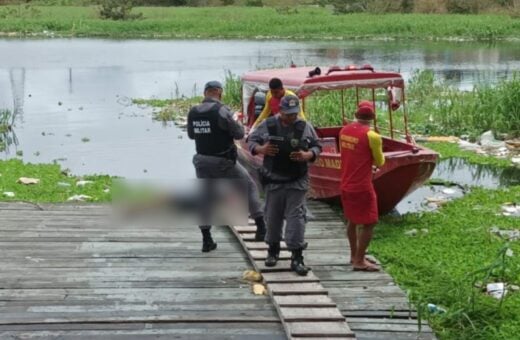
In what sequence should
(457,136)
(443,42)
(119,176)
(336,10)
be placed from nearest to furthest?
(119,176) → (457,136) → (443,42) → (336,10)

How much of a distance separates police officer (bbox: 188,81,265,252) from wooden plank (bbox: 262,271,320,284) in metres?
1.10

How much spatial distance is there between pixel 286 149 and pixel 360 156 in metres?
0.85

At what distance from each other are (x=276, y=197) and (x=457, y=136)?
11379 mm

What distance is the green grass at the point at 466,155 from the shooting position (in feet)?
48.1

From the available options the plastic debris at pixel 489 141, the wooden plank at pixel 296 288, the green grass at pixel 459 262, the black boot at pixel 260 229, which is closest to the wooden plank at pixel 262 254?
the black boot at pixel 260 229

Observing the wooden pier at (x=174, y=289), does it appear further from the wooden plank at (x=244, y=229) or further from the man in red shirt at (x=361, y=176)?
the man in red shirt at (x=361, y=176)

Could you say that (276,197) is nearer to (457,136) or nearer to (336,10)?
(457,136)

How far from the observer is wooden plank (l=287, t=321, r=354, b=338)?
18.2ft

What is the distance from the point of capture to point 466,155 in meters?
15.4

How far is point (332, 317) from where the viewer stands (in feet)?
19.2

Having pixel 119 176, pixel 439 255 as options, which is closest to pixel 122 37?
pixel 119 176

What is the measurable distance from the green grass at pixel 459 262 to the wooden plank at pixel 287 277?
0.86 m

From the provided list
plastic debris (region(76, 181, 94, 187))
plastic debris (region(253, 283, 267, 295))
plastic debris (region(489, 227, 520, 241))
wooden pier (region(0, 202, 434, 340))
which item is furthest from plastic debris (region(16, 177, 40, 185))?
plastic debris (region(489, 227, 520, 241))

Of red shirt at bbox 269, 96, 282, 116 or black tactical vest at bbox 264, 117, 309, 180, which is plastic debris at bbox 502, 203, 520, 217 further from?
black tactical vest at bbox 264, 117, 309, 180
